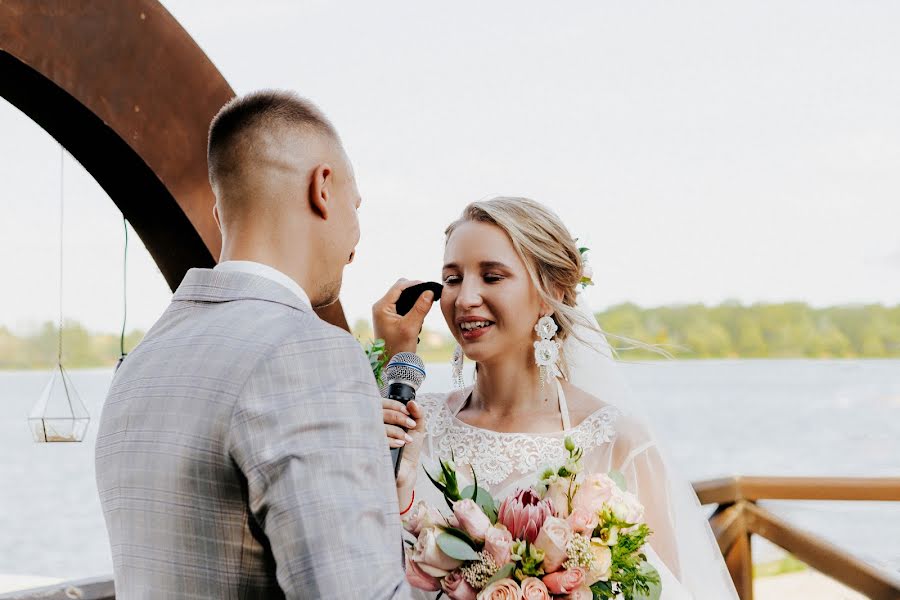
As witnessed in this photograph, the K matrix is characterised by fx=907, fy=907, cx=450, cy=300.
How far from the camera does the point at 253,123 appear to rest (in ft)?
4.38

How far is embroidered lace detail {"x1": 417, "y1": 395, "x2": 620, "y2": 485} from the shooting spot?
238 cm

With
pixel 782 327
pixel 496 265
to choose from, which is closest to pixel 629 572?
pixel 496 265

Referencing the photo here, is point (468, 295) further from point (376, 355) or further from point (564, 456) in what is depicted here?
point (376, 355)

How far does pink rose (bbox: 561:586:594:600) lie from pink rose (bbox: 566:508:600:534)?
0.11 m

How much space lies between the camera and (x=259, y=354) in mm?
1072

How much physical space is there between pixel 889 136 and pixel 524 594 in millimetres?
51020

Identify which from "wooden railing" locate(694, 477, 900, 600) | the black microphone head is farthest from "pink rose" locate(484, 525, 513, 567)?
"wooden railing" locate(694, 477, 900, 600)

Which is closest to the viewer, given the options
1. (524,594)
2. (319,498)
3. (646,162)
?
(319,498)

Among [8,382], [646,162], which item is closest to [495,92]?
[646,162]

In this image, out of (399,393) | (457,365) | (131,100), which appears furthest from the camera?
(457,365)

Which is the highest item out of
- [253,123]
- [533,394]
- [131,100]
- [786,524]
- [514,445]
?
[131,100]

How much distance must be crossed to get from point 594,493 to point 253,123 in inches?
38.6

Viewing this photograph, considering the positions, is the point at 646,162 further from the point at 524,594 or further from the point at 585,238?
the point at 524,594

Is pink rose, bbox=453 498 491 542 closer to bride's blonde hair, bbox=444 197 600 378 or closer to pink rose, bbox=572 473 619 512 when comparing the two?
pink rose, bbox=572 473 619 512
